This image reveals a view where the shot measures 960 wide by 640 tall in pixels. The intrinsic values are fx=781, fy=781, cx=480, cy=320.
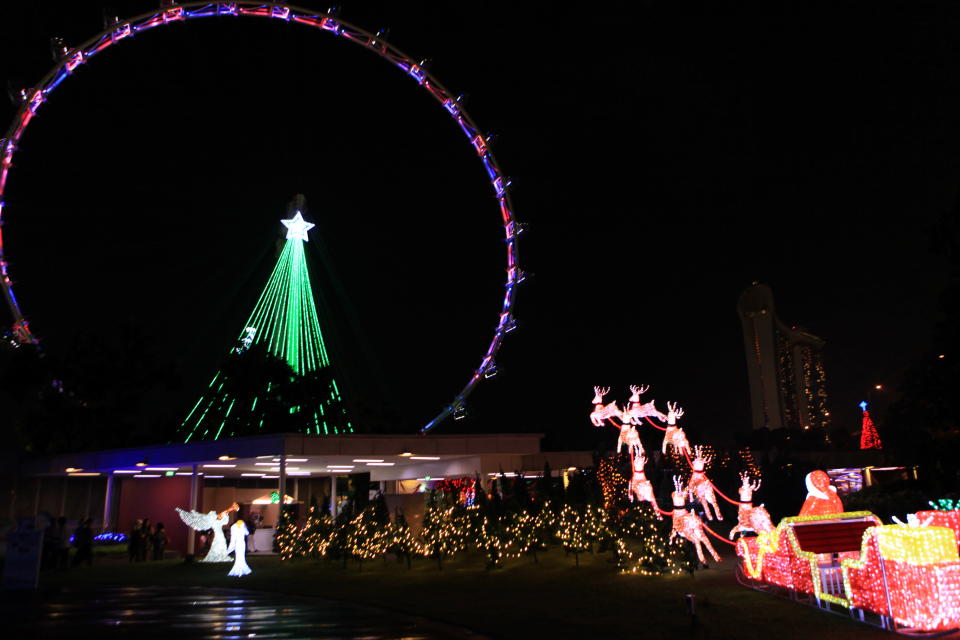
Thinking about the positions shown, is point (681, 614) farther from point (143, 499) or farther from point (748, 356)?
point (748, 356)

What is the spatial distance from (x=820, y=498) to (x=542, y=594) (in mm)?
5181

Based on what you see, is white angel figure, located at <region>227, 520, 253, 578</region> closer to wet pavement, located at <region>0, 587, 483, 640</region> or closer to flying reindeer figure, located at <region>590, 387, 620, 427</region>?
wet pavement, located at <region>0, 587, 483, 640</region>

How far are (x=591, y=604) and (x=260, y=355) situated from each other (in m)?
41.4

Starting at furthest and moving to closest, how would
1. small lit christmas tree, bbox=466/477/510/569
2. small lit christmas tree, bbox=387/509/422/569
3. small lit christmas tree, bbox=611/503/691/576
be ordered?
small lit christmas tree, bbox=387/509/422/569 < small lit christmas tree, bbox=466/477/510/569 < small lit christmas tree, bbox=611/503/691/576

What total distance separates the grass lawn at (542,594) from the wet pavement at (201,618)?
77cm

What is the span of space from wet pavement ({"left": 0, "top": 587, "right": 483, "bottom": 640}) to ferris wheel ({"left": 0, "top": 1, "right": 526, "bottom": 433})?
64.2 ft

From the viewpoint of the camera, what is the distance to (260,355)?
50719 millimetres

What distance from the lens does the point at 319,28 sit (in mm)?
31844

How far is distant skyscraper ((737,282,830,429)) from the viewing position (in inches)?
4348

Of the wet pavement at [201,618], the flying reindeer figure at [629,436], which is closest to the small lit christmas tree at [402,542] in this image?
the wet pavement at [201,618]

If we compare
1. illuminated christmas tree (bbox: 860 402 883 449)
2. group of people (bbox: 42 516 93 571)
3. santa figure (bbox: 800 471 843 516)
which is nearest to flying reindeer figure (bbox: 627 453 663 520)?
santa figure (bbox: 800 471 843 516)

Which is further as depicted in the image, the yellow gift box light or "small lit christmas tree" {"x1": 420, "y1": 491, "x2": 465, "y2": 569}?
"small lit christmas tree" {"x1": 420, "y1": 491, "x2": 465, "y2": 569}

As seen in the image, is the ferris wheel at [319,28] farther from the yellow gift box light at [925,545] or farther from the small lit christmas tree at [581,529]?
the yellow gift box light at [925,545]

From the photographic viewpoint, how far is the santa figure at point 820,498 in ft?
38.8
